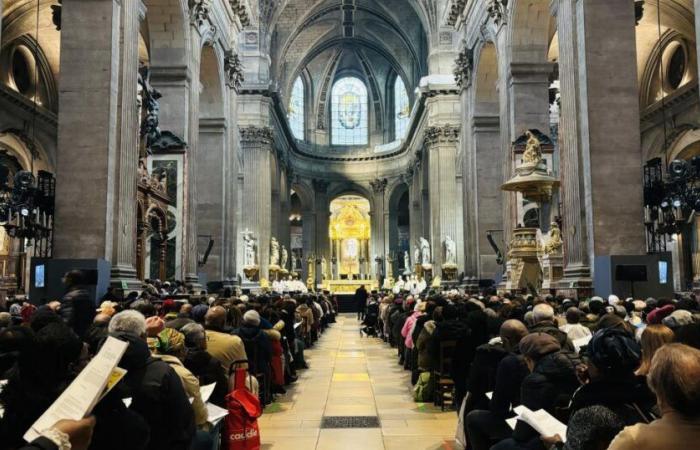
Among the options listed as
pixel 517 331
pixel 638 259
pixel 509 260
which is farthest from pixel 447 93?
pixel 517 331

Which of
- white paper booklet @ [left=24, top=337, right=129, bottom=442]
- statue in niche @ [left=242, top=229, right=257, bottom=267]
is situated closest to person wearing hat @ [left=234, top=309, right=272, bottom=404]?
white paper booklet @ [left=24, top=337, right=129, bottom=442]

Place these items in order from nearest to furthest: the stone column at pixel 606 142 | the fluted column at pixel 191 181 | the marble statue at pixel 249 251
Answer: the stone column at pixel 606 142
the fluted column at pixel 191 181
the marble statue at pixel 249 251

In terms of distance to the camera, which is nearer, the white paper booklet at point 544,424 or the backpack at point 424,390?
the white paper booklet at point 544,424

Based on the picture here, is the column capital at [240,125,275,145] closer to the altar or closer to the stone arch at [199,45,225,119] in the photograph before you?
the stone arch at [199,45,225,119]

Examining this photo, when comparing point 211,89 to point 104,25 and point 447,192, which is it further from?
point 447,192

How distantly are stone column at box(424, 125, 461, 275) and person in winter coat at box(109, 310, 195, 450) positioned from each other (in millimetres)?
28325

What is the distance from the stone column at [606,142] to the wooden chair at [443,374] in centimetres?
478

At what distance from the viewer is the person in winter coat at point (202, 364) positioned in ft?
17.4

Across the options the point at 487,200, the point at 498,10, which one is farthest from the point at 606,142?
the point at 487,200

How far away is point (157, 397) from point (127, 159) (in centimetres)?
985

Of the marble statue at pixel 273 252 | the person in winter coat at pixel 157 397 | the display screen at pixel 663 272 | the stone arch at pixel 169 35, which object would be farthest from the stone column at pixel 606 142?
A: the marble statue at pixel 273 252

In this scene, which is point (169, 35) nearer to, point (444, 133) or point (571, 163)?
point (571, 163)

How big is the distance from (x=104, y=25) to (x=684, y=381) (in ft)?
39.4

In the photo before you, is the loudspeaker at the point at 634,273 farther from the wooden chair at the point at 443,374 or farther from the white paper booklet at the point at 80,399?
the white paper booklet at the point at 80,399
